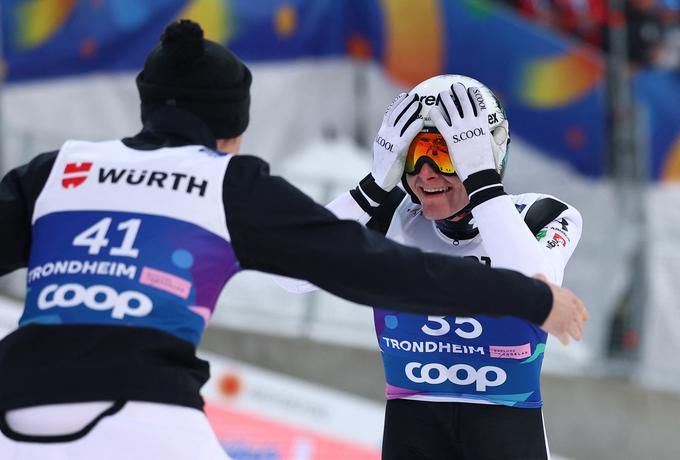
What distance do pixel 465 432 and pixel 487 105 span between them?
3.43 ft

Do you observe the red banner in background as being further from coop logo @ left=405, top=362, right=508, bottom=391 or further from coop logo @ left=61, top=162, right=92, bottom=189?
coop logo @ left=61, top=162, right=92, bottom=189

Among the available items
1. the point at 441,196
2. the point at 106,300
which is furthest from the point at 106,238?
the point at 441,196

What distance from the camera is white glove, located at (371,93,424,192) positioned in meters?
3.80

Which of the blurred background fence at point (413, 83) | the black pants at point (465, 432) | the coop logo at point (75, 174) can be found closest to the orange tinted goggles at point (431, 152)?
the black pants at point (465, 432)

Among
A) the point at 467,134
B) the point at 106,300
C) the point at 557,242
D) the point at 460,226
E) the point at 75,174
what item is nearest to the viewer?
the point at 106,300

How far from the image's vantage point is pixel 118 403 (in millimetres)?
2639

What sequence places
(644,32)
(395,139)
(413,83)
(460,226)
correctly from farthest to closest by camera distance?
1. (413,83)
2. (644,32)
3. (460,226)
4. (395,139)

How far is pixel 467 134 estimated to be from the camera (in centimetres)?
359

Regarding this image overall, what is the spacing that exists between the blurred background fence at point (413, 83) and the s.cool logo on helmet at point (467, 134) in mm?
3959

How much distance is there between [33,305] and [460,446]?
65.6 inches

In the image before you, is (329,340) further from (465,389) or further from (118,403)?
(118,403)

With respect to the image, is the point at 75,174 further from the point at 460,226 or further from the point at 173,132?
the point at 460,226

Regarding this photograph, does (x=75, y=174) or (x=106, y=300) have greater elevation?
(x=75, y=174)

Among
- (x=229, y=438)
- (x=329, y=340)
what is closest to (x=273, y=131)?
(x=329, y=340)
